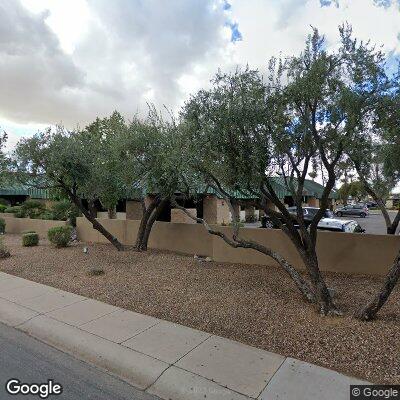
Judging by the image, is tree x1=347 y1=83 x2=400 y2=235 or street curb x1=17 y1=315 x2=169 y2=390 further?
tree x1=347 y1=83 x2=400 y2=235

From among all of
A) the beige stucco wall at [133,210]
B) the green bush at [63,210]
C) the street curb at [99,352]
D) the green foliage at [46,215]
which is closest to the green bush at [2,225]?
the green foliage at [46,215]

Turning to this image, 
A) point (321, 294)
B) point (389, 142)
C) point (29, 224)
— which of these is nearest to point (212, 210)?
point (29, 224)

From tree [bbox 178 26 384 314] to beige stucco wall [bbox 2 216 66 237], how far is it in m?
12.9

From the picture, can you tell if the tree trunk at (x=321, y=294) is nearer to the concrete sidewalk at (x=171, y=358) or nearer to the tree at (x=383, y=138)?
the concrete sidewalk at (x=171, y=358)

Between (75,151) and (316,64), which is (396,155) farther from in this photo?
(75,151)

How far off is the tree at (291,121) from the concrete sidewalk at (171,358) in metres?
1.87

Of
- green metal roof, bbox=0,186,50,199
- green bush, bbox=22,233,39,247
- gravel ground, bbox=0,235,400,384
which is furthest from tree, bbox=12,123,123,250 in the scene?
green metal roof, bbox=0,186,50,199

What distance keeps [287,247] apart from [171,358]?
221 inches

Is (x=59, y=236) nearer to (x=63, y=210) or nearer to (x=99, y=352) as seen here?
(x=63, y=210)

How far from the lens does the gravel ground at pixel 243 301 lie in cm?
406

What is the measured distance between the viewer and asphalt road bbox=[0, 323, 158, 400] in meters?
3.39

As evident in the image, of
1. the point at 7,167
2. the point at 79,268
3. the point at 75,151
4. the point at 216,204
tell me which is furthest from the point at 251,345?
the point at 216,204

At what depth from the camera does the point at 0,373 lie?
3771 millimetres

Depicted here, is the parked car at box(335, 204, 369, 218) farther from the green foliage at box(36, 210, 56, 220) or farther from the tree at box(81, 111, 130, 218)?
the tree at box(81, 111, 130, 218)
